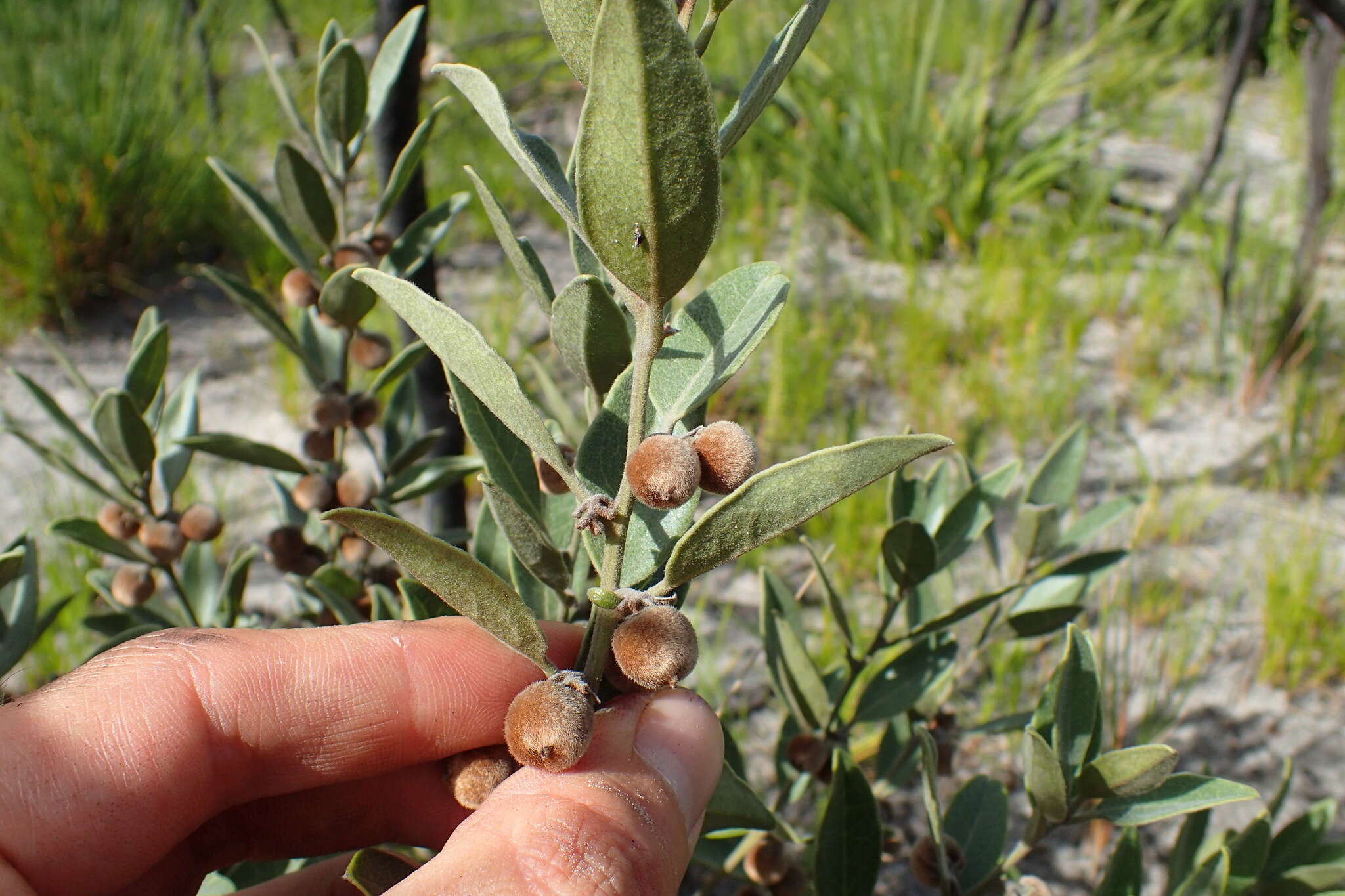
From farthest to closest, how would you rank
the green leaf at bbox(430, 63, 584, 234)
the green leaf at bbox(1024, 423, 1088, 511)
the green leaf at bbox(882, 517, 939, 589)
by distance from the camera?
the green leaf at bbox(1024, 423, 1088, 511)
the green leaf at bbox(882, 517, 939, 589)
the green leaf at bbox(430, 63, 584, 234)

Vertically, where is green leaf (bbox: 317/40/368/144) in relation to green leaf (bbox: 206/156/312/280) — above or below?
above

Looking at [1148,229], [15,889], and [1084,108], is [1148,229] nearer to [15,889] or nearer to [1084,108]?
[1084,108]

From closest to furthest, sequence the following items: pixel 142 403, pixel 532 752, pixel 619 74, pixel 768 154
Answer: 1. pixel 619 74
2. pixel 532 752
3. pixel 142 403
4. pixel 768 154

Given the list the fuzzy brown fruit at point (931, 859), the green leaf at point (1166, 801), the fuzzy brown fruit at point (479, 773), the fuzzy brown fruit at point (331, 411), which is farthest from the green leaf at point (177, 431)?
the green leaf at point (1166, 801)

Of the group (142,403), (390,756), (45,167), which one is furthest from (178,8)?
(390,756)

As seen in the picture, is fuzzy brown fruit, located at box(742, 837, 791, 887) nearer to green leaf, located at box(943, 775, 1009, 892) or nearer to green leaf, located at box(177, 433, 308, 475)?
green leaf, located at box(943, 775, 1009, 892)

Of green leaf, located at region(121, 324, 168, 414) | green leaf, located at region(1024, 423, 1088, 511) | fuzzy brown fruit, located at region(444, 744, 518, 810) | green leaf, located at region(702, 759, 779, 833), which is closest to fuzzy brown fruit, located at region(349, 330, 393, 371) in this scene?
green leaf, located at region(121, 324, 168, 414)

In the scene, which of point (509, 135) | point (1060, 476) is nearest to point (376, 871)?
point (509, 135)
